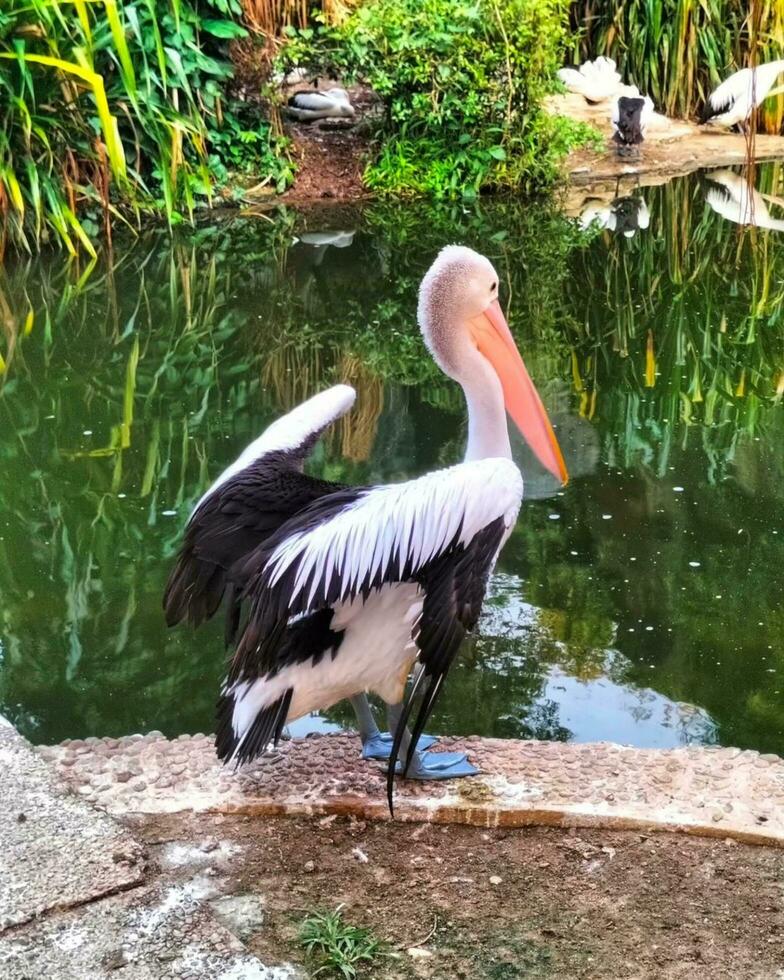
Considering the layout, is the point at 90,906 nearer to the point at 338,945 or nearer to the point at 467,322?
the point at 338,945

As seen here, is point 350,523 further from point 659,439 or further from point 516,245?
point 516,245

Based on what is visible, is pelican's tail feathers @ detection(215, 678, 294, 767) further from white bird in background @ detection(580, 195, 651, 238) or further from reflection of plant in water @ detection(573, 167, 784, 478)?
white bird in background @ detection(580, 195, 651, 238)

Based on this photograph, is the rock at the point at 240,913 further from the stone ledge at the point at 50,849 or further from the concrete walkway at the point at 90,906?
the stone ledge at the point at 50,849

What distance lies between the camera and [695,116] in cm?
1298

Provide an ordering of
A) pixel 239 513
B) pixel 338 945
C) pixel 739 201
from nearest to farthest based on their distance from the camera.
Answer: pixel 338 945
pixel 239 513
pixel 739 201

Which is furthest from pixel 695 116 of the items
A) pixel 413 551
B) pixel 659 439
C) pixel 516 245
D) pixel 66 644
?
pixel 413 551

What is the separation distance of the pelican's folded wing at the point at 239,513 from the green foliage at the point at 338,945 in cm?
77

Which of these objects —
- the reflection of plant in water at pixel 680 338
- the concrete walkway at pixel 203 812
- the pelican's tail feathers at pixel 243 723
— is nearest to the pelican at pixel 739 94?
the reflection of plant in water at pixel 680 338

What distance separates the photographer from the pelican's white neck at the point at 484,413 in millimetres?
2850

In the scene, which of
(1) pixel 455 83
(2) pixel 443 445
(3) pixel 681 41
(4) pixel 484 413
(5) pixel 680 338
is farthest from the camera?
(3) pixel 681 41

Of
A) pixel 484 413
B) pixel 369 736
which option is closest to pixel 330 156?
pixel 484 413

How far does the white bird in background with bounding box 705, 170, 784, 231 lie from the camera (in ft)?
30.9

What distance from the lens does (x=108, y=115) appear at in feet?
24.4

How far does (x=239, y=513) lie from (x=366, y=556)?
0.45 metres
